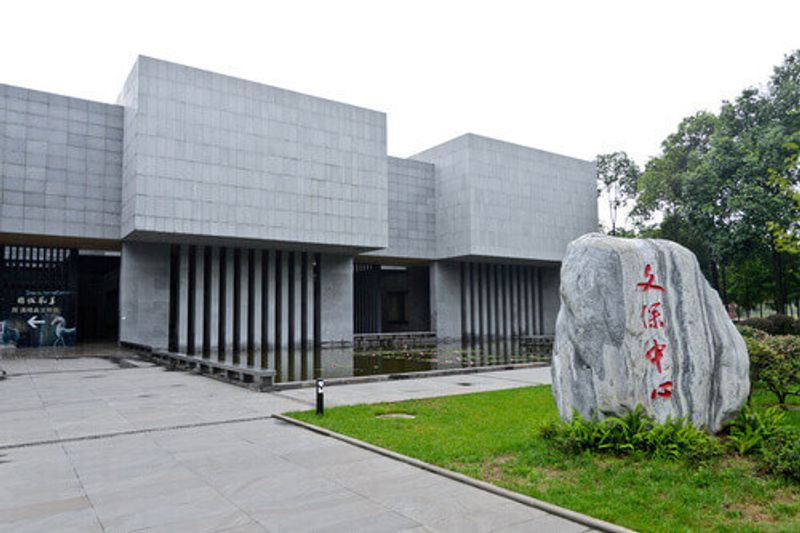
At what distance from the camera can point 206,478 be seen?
6.64 metres

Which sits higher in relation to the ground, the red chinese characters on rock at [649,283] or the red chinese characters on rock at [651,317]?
the red chinese characters on rock at [649,283]

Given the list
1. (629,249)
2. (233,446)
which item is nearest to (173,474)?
(233,446)

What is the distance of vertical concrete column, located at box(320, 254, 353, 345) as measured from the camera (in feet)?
120

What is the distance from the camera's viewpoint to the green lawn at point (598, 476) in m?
5.03

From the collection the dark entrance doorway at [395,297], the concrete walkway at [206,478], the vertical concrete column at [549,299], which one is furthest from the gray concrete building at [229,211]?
the concrete walkway at [206,478]

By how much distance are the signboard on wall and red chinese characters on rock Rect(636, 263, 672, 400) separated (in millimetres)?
32013

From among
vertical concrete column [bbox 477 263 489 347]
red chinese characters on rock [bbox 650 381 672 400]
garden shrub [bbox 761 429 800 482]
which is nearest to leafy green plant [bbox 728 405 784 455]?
garden shrub [bbox 761 429 800 482]

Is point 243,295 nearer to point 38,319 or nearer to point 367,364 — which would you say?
point 38,319

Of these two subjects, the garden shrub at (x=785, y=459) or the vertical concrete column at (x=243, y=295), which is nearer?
the garden shrub at (x=785, y=459)

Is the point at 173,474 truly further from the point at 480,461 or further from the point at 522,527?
the point at 522,527

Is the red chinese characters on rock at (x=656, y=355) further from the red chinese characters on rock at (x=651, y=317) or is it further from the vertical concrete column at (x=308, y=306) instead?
the vertical concrete column at (x=308, y=306)

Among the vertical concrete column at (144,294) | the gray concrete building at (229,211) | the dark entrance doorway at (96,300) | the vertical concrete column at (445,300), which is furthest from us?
the dark entrance doorway at (96,300)

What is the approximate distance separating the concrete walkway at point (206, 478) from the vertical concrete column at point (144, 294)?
1884 cm

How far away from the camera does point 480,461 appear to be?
7066mm
